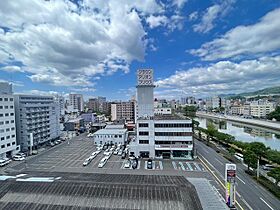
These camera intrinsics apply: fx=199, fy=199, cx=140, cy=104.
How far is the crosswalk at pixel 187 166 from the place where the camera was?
80.4 feet

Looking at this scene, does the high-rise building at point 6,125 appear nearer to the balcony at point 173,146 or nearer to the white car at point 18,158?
the white car at point 18,158

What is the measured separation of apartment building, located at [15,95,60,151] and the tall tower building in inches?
754

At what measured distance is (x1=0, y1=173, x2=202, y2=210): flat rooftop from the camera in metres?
12.2

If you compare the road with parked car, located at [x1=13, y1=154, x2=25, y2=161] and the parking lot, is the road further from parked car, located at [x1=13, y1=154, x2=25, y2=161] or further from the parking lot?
parked car, located at [x1=13, y1=154, x2=25, y2=161]

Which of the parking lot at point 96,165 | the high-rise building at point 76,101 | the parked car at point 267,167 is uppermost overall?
the high-rise building at point 76,101

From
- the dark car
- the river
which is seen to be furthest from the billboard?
the river

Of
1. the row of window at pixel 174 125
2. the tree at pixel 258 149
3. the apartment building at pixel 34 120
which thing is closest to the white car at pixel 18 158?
the apartment building at pixel 34 120

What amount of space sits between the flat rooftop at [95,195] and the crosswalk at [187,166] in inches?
419

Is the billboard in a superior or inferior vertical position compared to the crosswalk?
superior

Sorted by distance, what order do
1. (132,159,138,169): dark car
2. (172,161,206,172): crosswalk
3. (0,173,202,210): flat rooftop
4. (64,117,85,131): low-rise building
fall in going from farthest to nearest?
(64,117,85,131): low-rise building → (132,159,138,169): dark car → (172,161,206,172): crosswalk → (0,173,202,210): flat rooftop

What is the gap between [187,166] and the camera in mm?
25703

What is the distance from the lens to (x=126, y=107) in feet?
252

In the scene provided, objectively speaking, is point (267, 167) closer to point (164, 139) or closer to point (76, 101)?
point (164, 139)

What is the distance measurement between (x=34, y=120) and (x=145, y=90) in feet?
71.0
